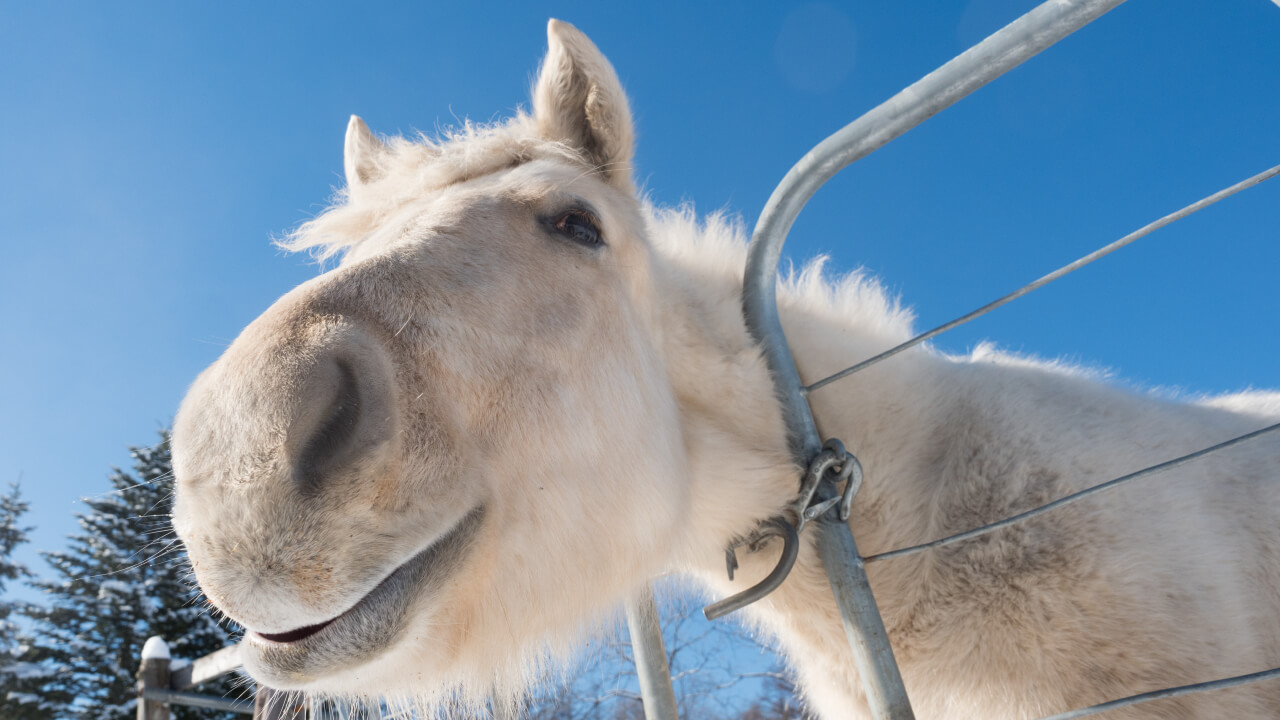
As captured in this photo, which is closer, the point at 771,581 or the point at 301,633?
the point at 301,633

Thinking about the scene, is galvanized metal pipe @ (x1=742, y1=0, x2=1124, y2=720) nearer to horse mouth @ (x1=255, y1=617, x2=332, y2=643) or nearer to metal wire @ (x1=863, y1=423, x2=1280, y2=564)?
metal wire @ (x1=863, y1=423, x2=1280, y2=564)

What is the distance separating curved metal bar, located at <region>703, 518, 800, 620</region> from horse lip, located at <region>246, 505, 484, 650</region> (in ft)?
2.52

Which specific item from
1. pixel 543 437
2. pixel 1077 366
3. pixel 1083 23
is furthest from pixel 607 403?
pixel 1077 366

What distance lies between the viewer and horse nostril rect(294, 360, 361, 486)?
1.20 metres

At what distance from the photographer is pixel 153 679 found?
7.51 m

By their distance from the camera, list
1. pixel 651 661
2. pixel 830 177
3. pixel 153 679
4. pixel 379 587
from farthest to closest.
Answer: pixel 153 679 → pixel 651 661 → pixel 830 177 → pixel 379 587

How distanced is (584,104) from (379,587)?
5.61ft

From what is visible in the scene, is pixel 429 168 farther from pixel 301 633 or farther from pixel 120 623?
pixel 120 623

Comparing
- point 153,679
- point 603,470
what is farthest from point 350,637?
point 153,679

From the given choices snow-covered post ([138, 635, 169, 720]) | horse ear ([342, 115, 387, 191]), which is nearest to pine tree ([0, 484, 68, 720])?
snow-covered post ([138, 635, 169, 720])

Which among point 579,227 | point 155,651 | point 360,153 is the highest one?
point 360,153

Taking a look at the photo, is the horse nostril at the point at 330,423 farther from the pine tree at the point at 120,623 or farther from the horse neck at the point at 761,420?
the pine tree at the point at 120,623

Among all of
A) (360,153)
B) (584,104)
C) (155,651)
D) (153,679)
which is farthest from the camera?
(155,651)

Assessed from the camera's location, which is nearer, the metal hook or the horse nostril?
the horse nostril
